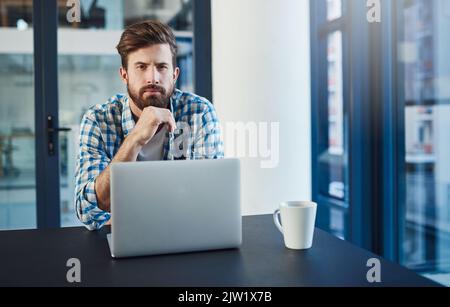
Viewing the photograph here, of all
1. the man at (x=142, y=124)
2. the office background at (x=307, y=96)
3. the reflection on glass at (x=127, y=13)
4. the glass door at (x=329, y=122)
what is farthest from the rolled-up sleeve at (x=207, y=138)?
the reflection on glass at (x=127, y=13)

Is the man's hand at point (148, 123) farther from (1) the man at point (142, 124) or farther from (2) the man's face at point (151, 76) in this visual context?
(2) the man's face at point (151, 76)

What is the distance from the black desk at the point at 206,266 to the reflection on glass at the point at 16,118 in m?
1.66

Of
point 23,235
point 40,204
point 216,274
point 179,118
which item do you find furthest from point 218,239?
point 40,204

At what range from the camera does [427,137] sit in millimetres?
2055

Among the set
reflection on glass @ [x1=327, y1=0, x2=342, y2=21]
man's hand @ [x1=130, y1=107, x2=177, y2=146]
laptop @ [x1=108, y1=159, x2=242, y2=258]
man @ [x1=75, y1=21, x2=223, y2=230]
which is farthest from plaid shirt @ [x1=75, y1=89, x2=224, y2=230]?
reflection on glass @ [x1=327, y1=0, x2=342, y2=21]

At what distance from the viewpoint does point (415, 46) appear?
6.93 ft

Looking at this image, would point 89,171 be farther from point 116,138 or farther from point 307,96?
point 307,96

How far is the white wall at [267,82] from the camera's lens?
8.45 feet

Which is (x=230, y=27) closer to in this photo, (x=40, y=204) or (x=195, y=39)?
(x=195, y=39)

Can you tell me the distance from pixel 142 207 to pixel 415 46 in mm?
1755

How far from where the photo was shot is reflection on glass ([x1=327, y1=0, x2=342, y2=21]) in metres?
2.50

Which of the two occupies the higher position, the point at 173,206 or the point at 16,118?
the point at 16,118

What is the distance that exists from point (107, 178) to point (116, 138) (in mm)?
467

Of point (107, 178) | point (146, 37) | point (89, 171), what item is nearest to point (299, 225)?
point (107, 178)
